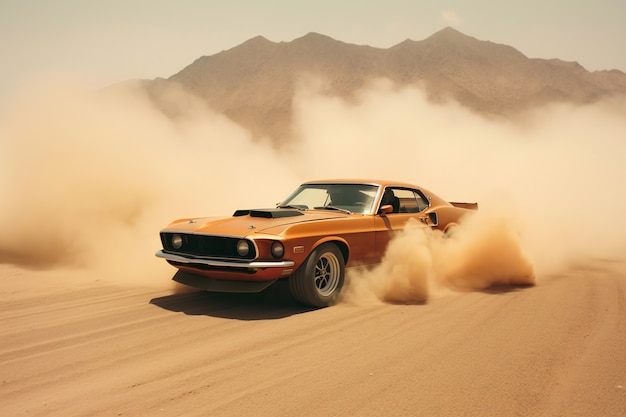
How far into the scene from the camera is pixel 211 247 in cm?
494

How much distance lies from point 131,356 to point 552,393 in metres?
2.76

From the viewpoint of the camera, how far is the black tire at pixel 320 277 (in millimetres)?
4863

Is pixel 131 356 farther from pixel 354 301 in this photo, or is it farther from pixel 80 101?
pixel 80 101

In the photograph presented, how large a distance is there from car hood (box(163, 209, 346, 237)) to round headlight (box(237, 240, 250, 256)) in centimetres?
8

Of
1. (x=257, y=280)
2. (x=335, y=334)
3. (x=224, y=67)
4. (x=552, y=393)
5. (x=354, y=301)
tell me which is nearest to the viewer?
(x=552, y=393)

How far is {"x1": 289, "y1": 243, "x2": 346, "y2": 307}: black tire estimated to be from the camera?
486 cm

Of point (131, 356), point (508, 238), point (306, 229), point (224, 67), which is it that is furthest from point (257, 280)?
point (224, 67)

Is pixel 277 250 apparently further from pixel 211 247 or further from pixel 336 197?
pixel 336 197

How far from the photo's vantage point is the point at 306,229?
193 inches

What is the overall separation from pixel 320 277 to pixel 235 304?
3.05ft

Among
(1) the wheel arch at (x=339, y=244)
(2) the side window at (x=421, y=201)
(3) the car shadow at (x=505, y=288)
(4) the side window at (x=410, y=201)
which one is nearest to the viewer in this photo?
(1) the wheel arch at (x=339, y=244)

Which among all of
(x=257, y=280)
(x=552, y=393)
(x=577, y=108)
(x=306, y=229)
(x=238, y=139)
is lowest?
(x=552, y=393)

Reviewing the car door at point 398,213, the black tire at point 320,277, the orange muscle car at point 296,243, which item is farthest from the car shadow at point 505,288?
the black tire at point 320,277

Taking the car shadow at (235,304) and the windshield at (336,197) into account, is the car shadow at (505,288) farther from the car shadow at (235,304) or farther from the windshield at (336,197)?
the car shadow at (235,304)
